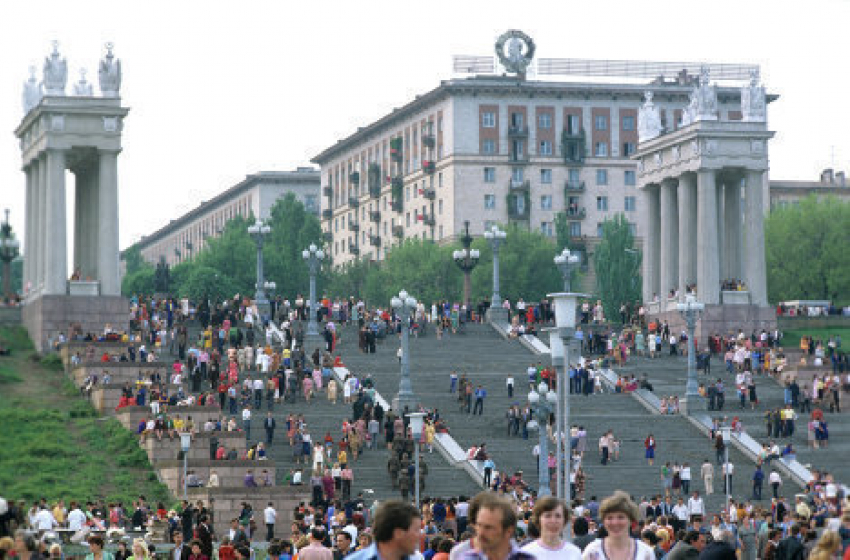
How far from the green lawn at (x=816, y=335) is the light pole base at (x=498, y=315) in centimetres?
1082

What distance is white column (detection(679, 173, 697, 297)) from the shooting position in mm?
81875

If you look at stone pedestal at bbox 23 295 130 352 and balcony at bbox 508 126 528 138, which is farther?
balcony at bbox 508 126 528 138

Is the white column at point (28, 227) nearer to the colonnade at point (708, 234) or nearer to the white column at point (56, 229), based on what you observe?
the white column at point (56, 229)

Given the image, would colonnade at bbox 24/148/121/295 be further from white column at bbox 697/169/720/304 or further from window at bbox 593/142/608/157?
window at bbox 593/142/608/157

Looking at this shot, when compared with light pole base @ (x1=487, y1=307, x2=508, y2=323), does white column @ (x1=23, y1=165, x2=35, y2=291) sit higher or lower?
higher

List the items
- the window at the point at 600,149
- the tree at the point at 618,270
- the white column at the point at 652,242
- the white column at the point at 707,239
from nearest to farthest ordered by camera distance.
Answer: the white column at the point at 707,239
the white column at the point at 652,242
the tree at the point at 618,270
the window at the point at 600,149

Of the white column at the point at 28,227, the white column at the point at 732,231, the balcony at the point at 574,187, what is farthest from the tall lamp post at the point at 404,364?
the balcony at the point at 574,187

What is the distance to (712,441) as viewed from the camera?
57.8m

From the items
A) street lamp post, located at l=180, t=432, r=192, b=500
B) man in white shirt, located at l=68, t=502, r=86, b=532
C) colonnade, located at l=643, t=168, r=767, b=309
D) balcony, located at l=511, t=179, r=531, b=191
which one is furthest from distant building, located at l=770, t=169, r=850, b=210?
man in white shirt, located at l=68, t=502, r=86, b=532

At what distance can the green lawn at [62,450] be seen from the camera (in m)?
49.7

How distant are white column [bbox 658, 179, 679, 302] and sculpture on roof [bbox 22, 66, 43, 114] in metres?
26.7

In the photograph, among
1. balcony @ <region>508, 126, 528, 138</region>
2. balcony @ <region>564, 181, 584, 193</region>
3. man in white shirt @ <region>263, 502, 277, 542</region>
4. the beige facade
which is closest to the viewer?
man in white shirt @ <region>263, 502, 277, 542</region>

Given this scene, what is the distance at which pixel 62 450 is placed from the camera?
2105 inches

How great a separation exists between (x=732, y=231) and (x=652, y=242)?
4.93 m
